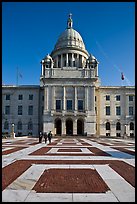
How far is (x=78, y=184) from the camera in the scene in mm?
7352

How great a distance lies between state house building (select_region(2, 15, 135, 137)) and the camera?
210ft

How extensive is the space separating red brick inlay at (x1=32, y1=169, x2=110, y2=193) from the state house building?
53.4 meters

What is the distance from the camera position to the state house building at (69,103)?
6412 cm

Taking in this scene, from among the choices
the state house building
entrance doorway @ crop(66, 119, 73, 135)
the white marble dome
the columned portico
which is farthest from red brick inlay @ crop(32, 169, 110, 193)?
the white marble dome

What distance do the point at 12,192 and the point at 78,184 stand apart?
7.15 feet

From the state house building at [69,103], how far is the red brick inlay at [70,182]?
53.4 metres

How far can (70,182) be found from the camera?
298 inches

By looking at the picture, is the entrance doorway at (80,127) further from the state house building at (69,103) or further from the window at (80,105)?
the window at (80,105)

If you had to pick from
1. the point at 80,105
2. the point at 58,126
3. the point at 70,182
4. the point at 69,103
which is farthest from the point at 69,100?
the point at 70,182

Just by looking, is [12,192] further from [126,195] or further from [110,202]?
[126,195]

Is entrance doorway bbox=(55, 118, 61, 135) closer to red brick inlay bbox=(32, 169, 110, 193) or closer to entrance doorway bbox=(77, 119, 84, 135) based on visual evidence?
entrance doorway bbox=(77, 119, 84, 135)

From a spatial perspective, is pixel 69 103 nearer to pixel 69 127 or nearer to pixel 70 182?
pixel 69 127

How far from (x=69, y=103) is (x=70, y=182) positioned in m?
57.8

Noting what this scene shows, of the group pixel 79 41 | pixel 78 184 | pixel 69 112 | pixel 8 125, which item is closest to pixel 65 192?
pixel 78 184
